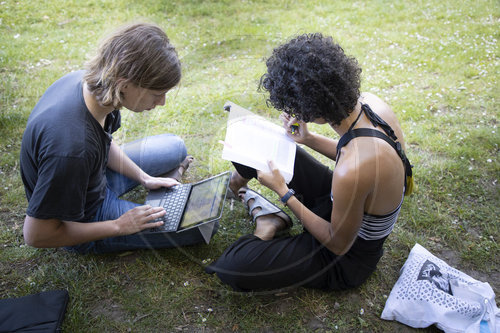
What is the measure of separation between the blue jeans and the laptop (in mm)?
102

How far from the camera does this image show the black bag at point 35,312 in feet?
6.39

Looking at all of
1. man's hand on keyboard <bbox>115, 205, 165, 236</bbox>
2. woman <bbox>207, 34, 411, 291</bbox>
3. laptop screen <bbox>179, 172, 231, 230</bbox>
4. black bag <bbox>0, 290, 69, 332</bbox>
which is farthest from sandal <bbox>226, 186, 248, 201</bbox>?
black bag <bbox>0, 290, 69, 332</bbox>

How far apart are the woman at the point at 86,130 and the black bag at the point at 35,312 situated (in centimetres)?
35

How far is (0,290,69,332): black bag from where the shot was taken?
1.95 m

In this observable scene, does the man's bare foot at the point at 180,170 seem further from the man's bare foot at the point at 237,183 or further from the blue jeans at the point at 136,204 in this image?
the man's bare foot at the point at 237,183

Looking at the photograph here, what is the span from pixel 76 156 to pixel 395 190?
61.1 inches

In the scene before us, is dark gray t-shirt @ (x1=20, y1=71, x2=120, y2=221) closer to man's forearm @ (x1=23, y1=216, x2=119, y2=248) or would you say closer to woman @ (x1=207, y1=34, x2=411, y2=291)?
man's forearm @ (x1=23, y1=216, x2=119, y2=248)

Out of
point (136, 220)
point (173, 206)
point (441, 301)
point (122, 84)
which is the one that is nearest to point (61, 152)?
point (122, 84)

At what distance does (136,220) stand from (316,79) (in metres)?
1.30

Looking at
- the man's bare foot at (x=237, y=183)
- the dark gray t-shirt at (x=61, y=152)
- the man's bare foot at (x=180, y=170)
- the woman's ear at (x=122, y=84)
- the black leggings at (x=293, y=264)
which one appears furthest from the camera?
the man's bare foot at (x=180, y=170)

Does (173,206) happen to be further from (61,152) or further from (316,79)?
(316,79)

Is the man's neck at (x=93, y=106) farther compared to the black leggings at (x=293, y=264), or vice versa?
the black leggings at (x=293, y=264)

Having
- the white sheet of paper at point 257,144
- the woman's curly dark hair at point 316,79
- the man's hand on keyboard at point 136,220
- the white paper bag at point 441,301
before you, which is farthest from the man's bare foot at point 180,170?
the white paper bag at point 441,301

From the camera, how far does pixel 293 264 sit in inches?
83.5
